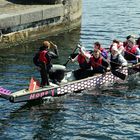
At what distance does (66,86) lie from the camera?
19391mm

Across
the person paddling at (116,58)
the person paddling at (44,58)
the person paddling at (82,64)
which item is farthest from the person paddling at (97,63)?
the person paddling at (44,58)

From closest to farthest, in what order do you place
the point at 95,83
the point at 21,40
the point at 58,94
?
the point at 58,94
the point at 95,83
the point at 21,40

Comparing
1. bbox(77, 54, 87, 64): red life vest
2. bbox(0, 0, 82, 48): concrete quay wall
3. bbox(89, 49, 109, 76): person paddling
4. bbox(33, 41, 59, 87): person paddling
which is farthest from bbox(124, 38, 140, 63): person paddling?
bbox(0, 0, 82, 48): concrete quay wall

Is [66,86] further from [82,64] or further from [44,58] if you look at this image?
[82,64]

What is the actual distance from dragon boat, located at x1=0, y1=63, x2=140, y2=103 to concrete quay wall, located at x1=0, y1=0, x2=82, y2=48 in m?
8.98

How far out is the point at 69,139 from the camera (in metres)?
15.6

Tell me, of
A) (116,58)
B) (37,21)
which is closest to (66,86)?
(116,58)

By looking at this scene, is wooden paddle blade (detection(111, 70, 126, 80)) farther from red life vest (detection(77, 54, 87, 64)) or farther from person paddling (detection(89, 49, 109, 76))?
red life vest (detection(77, 54, 87, 64))

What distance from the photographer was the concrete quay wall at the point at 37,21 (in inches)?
1131

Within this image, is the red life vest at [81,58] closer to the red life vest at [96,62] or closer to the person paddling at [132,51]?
the red life vest at [96,62]

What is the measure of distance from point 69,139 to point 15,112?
321 centimetres

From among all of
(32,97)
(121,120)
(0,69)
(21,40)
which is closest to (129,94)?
(121,120)

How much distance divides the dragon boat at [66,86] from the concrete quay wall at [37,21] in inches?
353

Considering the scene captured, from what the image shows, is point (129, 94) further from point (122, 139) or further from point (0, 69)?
point (0, 69)
